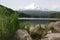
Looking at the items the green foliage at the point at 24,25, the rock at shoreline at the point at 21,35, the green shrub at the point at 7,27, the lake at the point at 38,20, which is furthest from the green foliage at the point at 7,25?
the lake at the point at 38,20

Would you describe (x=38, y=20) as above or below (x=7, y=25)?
below

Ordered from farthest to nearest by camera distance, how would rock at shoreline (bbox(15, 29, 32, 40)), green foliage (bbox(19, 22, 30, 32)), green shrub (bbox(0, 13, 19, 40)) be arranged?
green foliage (bbox(19, 22, 30, 32))
rock at shoreline (bbox(15, 29, 32, 40))
green shrub (bbox(0, 13, 19, 40))

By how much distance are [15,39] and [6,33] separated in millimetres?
240

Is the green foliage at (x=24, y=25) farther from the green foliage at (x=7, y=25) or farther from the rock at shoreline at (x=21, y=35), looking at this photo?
the green foliage at (x=7, y=25)

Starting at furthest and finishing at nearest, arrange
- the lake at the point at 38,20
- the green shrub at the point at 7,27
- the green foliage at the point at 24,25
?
the lake at the point at 38,20 < the green foliage at the point at 24,25 < the green shrub at the point at 7,27

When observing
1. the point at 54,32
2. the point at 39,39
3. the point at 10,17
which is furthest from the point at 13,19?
the point at 54,32

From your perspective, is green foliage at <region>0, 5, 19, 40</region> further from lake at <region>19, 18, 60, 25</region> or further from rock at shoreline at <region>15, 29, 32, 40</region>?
lake at <region>19, 18, 60, 25</region>

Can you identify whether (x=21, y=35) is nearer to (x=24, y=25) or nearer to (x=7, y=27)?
(x=7, y=27)

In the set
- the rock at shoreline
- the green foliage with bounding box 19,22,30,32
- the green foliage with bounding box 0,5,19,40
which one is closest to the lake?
the green foliage with bounding box 19,22,30,32

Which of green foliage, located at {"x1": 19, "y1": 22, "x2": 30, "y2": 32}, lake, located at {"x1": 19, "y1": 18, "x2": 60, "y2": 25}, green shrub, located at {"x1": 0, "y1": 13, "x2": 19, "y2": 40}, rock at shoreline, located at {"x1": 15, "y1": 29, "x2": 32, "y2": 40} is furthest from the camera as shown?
lake, located at {"x1": 19, "y1": 18, "x2": 60, "y2": 25}

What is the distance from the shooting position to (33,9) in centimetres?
443

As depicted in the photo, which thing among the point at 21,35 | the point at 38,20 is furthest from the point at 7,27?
the point at 38,20

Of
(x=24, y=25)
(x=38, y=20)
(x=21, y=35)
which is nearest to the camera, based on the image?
(x=21, y=35)

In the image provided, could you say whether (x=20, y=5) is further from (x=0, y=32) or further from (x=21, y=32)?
(x=0, y=32)
